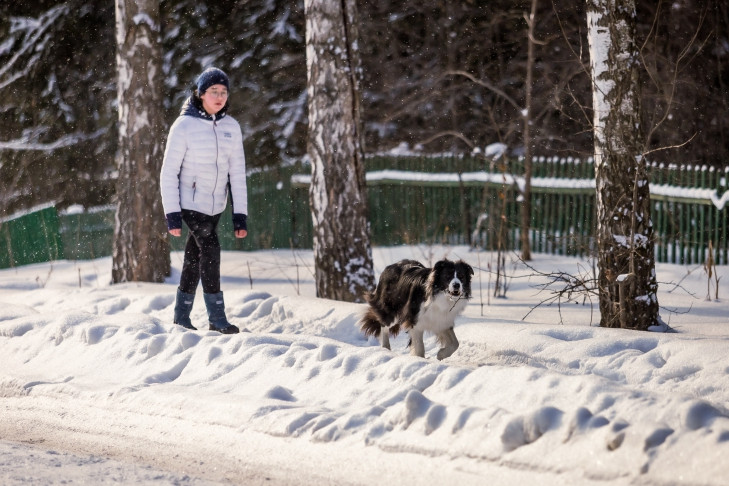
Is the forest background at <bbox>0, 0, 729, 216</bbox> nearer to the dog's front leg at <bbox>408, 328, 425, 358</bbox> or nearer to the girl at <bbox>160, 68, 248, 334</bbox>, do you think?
the girl at <bbox>160, 68, 248, 334</bbox>

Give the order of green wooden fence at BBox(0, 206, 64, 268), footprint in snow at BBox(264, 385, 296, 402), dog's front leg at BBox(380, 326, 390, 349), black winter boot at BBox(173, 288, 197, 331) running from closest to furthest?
footprint in snow at BBox(264, 385, 296, 402) < dog's front leg at BBox(380, 326, 390, 349) < black winter boot at BBox(173, 288, 197, 331) < green wooden fence at BBox(0, 206, 64, 268)

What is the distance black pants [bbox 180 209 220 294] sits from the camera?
7.42 m

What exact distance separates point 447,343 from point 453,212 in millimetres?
9583

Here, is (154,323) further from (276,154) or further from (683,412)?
(276,154)

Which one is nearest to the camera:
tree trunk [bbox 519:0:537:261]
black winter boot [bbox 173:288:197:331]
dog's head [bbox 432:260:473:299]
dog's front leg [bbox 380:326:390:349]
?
dog's head [bbox 432:260:473:299]

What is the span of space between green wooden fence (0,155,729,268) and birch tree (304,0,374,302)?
2519 millimetres

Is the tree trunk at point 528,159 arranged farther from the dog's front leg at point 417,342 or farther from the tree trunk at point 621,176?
the dog's front leg at point 417,342

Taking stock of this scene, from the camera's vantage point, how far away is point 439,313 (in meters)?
6.47

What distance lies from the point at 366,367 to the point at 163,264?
7.15 metres

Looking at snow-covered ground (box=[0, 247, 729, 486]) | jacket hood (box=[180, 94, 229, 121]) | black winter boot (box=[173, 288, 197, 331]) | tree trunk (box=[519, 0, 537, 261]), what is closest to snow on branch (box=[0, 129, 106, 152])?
tree trunk (box=[519, 0, 537, 261])

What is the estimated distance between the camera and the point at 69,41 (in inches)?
886

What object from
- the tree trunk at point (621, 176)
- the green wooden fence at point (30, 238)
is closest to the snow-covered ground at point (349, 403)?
the tree trunk at point (621, 176)

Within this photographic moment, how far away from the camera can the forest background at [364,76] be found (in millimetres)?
18000

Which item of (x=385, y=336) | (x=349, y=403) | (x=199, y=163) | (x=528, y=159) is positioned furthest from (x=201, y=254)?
(x=528, y=159)
